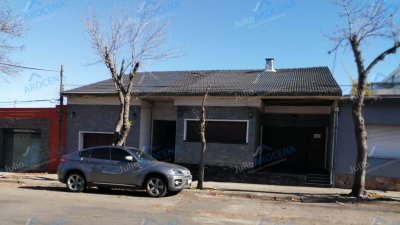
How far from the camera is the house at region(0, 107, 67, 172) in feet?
70.8

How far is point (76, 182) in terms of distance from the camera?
14.0 meters

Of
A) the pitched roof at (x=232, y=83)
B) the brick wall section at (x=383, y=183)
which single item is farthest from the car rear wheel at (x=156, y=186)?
the brick wall section at (x=383, y=183)

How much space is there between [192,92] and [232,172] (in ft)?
12.6

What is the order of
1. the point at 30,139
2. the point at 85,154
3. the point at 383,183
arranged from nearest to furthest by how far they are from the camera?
1. the point at 85,154
2. the point at 383,183
3. the point at 30,139

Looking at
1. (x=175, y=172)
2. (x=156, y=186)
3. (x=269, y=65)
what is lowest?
(x=156, y=186)

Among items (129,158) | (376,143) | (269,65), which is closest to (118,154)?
(129,158)

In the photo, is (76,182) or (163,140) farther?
(163,140)

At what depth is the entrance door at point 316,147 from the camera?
2109 cm

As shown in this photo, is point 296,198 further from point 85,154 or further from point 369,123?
point 85,154

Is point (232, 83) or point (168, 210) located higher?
point (232, 83)

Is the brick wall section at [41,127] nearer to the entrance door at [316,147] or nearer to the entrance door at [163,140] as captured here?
the entrance door at [163,140]

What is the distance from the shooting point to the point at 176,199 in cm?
1275

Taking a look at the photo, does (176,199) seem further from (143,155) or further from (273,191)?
(273,191)

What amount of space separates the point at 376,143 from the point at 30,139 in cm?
1712
